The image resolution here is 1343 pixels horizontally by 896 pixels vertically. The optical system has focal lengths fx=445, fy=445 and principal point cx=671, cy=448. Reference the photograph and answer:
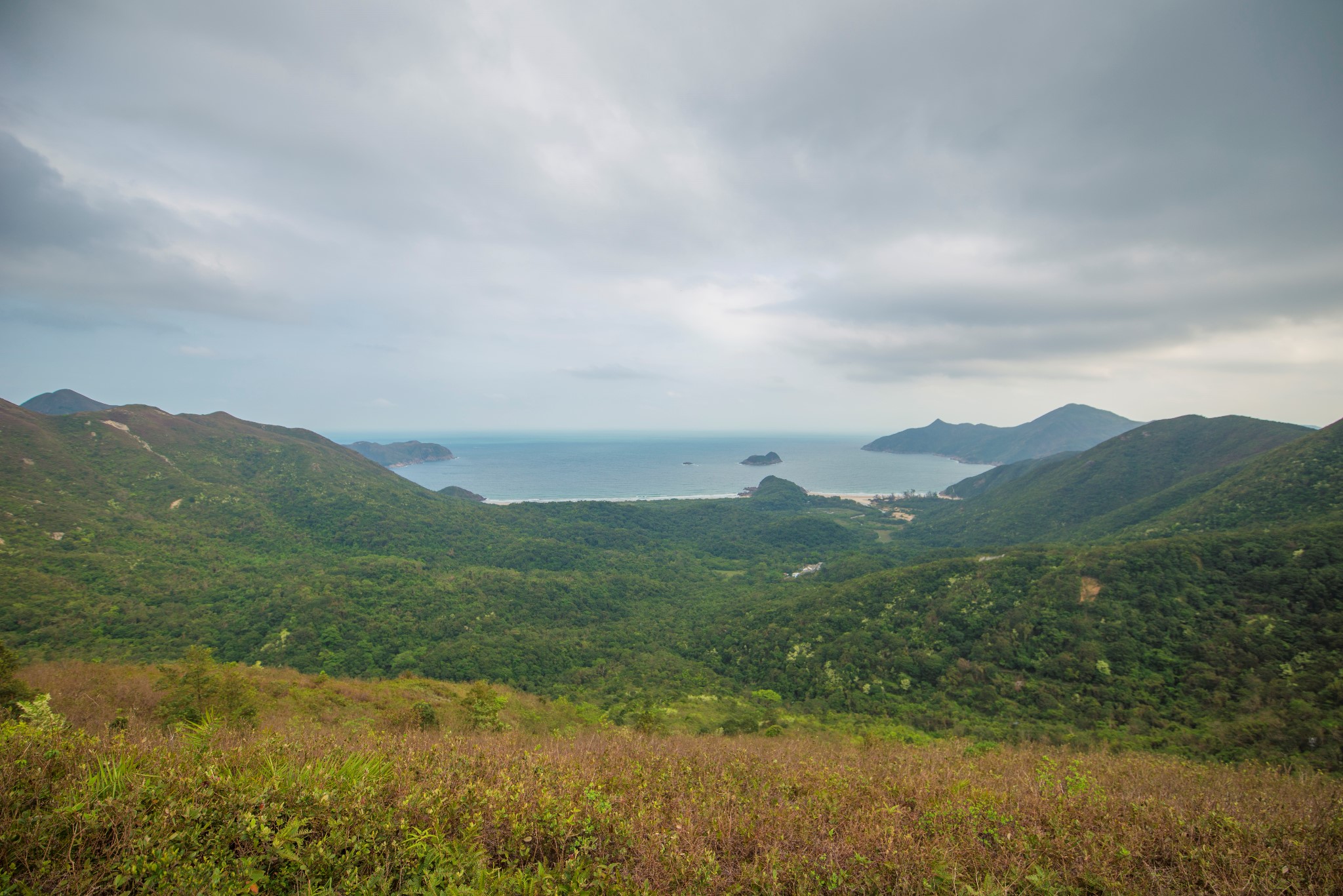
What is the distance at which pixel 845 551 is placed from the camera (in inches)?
2931

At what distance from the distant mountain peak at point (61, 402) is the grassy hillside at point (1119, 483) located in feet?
731

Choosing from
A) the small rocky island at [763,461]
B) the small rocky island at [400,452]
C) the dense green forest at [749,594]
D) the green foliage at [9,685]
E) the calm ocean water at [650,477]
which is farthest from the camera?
the small rocky island at [763,461]

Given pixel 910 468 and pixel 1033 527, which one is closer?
pixel 1033 527

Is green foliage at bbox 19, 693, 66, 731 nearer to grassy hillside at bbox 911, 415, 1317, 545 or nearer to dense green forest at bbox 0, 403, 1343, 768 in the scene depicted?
dense green forest at bbox 0, 403, 1343, 768

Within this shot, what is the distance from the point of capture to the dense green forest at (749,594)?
24234 mm

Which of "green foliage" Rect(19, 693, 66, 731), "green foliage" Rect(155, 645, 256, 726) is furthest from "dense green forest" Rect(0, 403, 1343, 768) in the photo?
"green foliage" Rect(19, 693, 66, 731)

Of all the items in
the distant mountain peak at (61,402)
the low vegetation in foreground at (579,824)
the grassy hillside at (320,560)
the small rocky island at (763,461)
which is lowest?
the grassy hillside at (320,560)

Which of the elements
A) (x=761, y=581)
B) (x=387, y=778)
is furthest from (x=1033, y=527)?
(x=387, y=778)

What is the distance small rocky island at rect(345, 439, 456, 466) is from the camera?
178750mm

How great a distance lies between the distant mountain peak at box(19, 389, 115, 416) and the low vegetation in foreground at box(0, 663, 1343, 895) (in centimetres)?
19675

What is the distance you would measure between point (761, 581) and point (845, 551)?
65.1 ft

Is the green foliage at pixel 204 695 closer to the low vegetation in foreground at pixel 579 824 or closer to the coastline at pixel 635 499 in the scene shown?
the low vegetation in foreground at pixel 579 824

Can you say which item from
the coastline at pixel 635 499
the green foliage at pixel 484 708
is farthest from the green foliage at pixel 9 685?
the coastline at pixel 635 499

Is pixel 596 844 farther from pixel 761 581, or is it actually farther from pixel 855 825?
pixel 761 581
